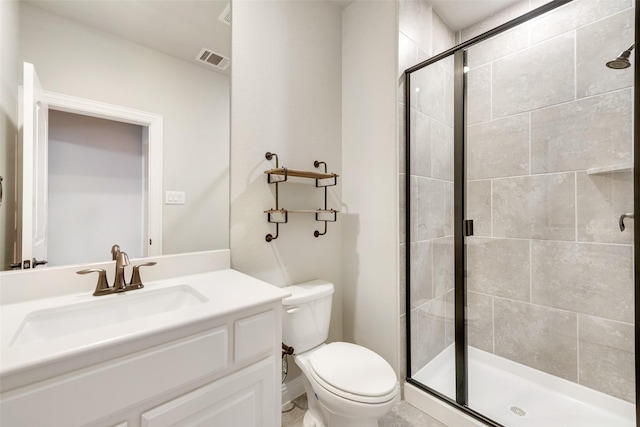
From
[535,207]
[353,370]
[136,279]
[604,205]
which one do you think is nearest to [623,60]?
[604,205]

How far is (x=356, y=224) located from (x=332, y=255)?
270mm

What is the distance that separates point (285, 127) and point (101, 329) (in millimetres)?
1265

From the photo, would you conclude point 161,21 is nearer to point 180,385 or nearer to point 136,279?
point 136,279

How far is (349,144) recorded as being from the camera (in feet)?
6.20

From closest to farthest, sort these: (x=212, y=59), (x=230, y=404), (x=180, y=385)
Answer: (x=180, y=385) < (x=230, y=404) < (x=212, y=59)

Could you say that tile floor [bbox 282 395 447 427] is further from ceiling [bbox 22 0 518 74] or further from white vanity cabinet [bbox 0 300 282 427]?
ceiling [bbox 22 0 518 74]

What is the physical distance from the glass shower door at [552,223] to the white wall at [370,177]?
47 cm

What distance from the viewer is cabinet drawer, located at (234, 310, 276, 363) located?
2.93ft

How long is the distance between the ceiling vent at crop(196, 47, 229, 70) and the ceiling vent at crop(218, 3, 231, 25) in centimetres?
18

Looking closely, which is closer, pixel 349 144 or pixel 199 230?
pixel 199 230

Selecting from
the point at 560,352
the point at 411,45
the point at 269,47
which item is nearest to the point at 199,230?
the point at 269,47

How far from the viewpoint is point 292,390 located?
1.62 m

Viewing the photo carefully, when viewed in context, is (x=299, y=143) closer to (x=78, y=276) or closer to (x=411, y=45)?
(x=411, y=45)

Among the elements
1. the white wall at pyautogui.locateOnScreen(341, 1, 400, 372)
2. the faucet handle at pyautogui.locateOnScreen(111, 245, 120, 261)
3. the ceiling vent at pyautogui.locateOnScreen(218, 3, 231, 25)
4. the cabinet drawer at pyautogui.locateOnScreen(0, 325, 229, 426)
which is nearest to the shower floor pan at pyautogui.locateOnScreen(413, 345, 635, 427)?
the white wall at pyautogui.locateOnScreen(341, 1, 400, 372)
